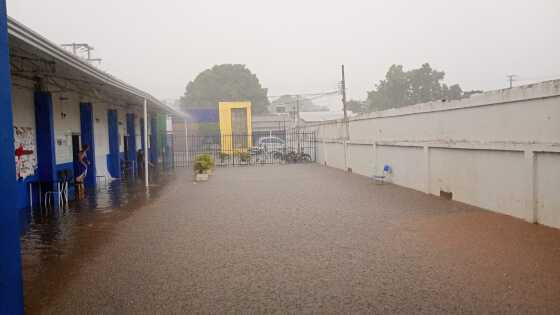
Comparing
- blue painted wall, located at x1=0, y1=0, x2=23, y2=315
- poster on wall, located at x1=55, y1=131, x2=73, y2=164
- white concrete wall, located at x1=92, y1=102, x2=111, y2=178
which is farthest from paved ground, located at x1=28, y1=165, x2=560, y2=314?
white concrete wall, located at x1=92, y1=102, x2=111, y2=178

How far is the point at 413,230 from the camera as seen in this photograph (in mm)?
7953

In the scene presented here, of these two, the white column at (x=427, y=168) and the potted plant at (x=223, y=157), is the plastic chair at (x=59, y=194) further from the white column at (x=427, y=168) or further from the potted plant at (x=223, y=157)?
the potted plant at (x=223, y=157)

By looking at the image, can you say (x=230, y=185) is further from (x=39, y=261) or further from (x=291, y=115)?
(x=291, y=115)

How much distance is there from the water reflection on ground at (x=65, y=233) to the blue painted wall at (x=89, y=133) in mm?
1187

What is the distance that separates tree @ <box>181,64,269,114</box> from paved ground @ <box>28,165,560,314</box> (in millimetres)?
54394

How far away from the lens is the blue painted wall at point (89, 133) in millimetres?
15586

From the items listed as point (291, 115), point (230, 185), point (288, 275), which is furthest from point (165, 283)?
point (291, 115)

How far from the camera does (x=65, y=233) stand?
27.1 ft

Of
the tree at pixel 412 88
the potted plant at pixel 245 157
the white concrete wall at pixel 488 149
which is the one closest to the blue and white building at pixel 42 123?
the potted plant at pixel 245 157

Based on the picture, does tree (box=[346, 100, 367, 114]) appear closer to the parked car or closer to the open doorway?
the parked car

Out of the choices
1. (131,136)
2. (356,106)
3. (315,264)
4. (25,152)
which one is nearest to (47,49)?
(25,152)

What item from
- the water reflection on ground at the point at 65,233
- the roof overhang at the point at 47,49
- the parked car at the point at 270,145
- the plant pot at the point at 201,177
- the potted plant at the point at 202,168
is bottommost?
the water reflection on ground at the point at 65,233

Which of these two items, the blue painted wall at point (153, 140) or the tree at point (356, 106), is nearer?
the blue painted wall at point (153, 140)

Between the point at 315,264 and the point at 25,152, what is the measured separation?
27.3 feet
